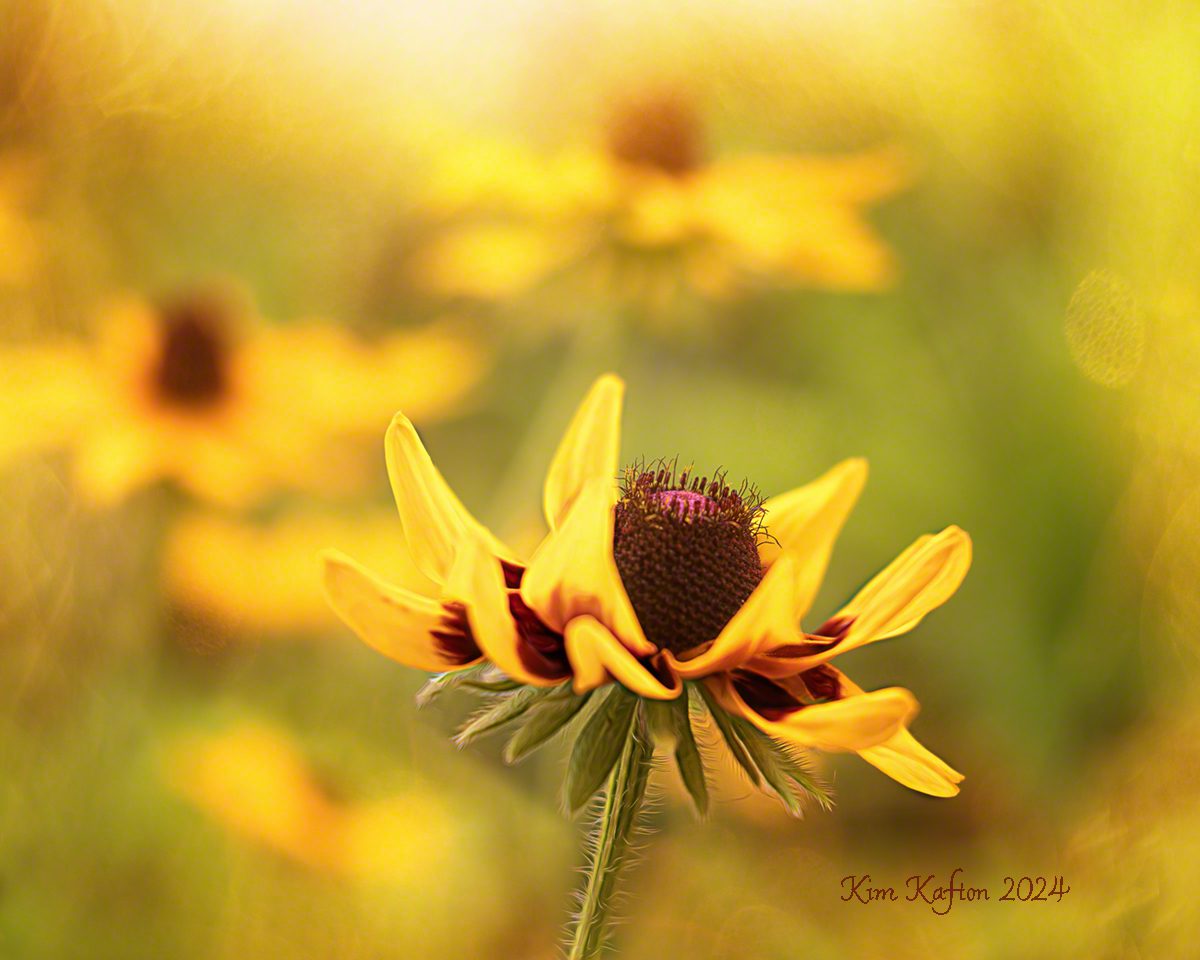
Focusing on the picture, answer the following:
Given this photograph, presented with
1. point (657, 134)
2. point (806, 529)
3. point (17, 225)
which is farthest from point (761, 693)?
point (17, 225)

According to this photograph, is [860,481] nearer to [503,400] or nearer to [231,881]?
[503,400]

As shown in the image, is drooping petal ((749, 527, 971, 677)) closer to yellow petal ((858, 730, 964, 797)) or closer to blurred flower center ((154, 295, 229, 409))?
yellow petal ((858, 730, 964, 797))

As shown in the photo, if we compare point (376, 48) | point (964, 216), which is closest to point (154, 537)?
point (376, 48)

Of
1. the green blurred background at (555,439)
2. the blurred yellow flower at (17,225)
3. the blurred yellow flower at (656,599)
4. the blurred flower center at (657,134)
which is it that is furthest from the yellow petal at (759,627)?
the blurred yellow flower at (17,225)

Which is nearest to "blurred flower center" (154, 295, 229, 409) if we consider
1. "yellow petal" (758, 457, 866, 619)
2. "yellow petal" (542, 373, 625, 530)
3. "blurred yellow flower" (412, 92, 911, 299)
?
"blurred yellow flower" (412, 92, 911, 299)

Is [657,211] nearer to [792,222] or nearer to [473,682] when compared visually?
[792,222]

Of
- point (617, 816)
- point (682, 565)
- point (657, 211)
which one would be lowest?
point (617, 816)

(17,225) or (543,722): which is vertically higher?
(17,225)
